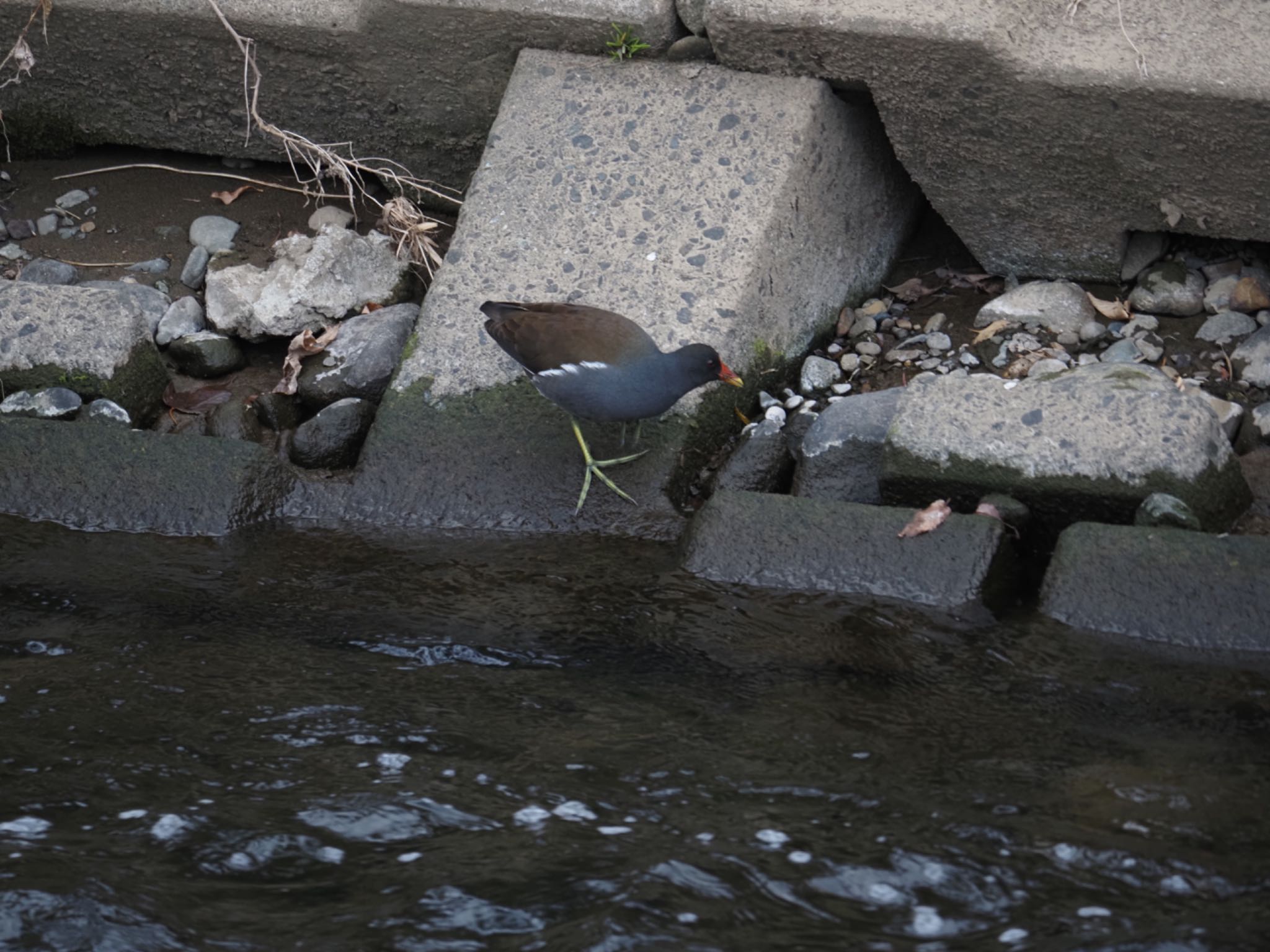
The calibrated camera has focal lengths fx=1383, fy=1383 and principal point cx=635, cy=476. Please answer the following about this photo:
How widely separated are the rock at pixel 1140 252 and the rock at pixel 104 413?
3.27 meters

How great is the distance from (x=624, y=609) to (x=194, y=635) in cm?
106

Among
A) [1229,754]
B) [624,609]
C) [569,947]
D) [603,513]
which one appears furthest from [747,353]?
[569,947]

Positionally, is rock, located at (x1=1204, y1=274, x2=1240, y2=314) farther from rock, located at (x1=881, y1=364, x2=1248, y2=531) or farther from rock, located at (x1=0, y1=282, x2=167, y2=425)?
rock, located at (x1=0, y1=282, x2=167, y2=425)

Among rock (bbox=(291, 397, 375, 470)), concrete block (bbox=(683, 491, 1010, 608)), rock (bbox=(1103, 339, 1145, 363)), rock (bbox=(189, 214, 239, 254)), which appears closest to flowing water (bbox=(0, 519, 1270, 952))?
concrete block (bbox=(683, 491, 1010, 608))

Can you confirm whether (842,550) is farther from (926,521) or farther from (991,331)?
(991,331)

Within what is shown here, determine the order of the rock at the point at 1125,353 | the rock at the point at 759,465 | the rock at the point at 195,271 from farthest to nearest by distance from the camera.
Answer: the rock at the point at 195,271 → the rock at the point at 1125,353 → the rock at the point at 759,465

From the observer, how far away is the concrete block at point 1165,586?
10.4 feet

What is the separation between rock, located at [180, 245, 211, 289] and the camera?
5.05 m

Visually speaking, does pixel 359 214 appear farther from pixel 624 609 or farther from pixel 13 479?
pixel 624 609

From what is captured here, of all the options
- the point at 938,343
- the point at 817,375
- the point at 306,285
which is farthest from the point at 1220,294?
the point at 306,285

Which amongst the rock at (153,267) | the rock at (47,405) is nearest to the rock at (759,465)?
the rock at (47,405)

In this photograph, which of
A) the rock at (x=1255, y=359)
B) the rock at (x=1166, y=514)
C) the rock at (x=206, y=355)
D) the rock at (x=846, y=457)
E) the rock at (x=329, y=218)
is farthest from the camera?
the rock at (x=329, y=218)

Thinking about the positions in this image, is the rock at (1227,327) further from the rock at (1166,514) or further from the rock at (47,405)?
the rock at (47,405)

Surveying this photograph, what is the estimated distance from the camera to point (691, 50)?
4.63 metres
